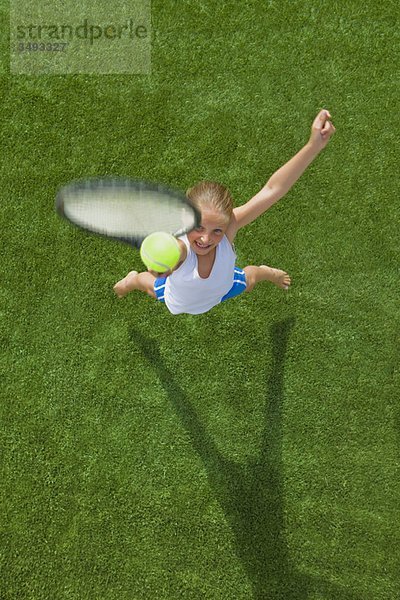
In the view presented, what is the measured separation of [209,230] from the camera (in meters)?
2.80

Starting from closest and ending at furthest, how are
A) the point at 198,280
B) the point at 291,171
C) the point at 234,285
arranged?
the point at 291,171 → the point at 198,280 → the point at 234,285

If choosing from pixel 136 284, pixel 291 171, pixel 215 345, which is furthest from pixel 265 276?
pixel 291 171

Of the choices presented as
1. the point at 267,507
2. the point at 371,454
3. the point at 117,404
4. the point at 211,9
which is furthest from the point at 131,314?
the point at 211,9

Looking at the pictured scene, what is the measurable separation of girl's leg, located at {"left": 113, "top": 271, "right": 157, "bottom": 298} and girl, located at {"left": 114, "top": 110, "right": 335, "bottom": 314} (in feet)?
0.05

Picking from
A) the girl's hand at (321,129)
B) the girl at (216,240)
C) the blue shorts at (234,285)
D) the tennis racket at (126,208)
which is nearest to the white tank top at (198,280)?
the girl at (216,240)

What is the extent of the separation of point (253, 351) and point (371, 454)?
3.67 ft

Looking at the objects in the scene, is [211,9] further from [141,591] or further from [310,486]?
[141,591]

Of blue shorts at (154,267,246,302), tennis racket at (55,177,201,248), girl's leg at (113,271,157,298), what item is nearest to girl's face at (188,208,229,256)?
tennis racket at (55,177,201,248)

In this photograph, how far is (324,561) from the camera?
3857mm

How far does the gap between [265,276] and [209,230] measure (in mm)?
1236

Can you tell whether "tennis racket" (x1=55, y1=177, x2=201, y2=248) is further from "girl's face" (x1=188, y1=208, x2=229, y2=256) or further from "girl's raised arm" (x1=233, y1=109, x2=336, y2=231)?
"girl's raised arm" (x1=233, y1=109, x2=336, y2=231)

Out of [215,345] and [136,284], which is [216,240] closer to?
[136,284]

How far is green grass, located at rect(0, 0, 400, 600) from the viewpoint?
3.88 m

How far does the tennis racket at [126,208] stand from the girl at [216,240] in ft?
0.63
